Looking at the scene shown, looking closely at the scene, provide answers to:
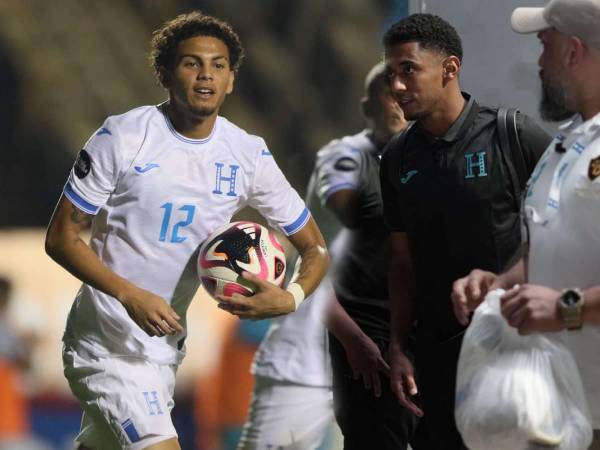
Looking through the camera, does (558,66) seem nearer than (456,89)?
Yes

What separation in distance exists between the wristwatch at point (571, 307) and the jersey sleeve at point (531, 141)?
51.6 inches

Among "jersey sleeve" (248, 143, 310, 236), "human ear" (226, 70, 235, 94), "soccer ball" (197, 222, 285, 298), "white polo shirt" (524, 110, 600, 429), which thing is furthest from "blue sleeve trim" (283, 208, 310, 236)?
"white polo shirt" (524, 110, 600, 429)

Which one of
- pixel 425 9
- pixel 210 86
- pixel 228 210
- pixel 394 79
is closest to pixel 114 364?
pixel 228 210

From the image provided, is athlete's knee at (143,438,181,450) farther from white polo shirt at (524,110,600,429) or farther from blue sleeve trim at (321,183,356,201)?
white polo shirt at (524,110,600,429)

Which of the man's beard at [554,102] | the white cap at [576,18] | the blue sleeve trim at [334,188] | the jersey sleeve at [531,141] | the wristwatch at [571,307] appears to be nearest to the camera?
the wristwatch at [571,307]

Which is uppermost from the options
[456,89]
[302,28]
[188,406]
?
[302,28]

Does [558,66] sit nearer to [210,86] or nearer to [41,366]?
[210,86]

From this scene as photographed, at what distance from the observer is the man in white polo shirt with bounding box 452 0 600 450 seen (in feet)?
11.6

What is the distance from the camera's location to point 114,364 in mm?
5082

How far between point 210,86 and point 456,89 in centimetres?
92

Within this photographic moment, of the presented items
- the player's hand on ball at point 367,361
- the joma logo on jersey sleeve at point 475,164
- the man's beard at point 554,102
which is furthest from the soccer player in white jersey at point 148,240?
the man's beard at point 554,102

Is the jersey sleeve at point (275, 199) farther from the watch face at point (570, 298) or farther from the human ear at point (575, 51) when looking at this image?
the watch face at point (570, 298)

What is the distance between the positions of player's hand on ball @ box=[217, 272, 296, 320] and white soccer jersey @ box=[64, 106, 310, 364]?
10.6 inches

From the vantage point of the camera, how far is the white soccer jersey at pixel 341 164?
19.2 ft
